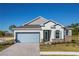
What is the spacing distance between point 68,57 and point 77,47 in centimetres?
341

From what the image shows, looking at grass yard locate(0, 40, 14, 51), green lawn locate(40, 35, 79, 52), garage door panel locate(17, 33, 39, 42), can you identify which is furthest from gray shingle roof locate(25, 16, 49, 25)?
grass yard locate(0, 40, 14, 51)

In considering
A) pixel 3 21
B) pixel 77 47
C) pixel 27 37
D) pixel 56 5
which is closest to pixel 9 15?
pixel 3 21

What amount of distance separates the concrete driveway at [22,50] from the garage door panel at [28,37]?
467 millimetres

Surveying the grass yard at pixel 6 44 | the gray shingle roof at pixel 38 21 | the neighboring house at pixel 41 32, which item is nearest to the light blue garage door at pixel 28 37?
the neighboring house at pixel 41 32

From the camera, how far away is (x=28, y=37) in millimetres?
22703

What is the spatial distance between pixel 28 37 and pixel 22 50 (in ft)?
5.72

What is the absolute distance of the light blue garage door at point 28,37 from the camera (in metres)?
22.5

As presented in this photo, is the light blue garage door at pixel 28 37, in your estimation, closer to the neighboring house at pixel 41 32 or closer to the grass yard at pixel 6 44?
the neighboring house at pixel 41 32

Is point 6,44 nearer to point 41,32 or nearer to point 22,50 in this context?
point 22,50

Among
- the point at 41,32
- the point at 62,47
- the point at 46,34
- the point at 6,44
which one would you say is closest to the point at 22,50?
the point at 6,44

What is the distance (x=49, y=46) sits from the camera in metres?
21.6

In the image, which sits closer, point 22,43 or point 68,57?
point 68,57

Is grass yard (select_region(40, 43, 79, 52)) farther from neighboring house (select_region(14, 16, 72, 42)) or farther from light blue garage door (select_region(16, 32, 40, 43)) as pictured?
light blue garage door (select_region(16, 32, 40, 43))

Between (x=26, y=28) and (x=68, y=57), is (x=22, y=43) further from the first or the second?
(x=68, y=57)
